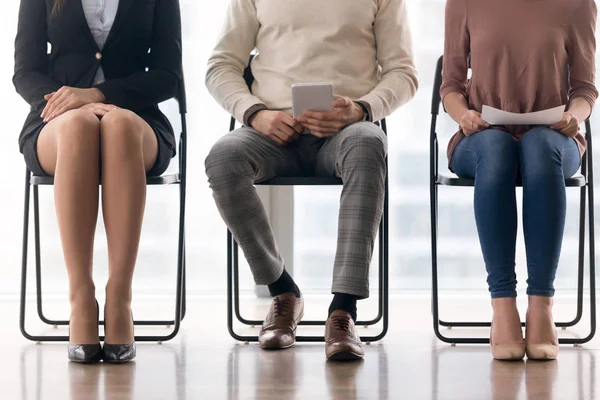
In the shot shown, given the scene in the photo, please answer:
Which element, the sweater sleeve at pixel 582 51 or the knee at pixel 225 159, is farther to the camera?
the sweater sleeve at pixel 582 51

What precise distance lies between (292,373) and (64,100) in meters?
0.93

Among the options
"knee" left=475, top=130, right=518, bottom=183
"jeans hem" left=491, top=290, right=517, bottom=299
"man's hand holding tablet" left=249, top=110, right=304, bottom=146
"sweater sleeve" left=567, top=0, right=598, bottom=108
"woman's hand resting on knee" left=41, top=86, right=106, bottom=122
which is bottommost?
"jeans hem" left=491, top=290, right=517, bottom=299

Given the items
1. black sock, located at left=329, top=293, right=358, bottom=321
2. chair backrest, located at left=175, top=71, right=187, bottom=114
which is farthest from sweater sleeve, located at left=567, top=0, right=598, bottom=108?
chair backrest, located at left=175, top=71, right=187, bottom=114

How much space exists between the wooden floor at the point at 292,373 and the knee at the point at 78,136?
52cm

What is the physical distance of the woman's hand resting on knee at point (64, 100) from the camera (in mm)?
2162

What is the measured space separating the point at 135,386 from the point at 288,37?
1146 millimetres

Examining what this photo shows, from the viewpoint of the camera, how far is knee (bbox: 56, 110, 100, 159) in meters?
2.01

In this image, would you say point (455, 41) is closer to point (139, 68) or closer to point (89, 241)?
point (139, 68)

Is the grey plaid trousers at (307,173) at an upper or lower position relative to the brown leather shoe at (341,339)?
upper

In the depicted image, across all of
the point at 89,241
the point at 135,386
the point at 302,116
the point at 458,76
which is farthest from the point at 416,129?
the point at 135,386

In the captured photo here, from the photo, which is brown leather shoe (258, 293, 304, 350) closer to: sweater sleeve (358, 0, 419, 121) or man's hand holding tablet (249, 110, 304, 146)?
man's hand holding tablet (249, 110, 304, 146)

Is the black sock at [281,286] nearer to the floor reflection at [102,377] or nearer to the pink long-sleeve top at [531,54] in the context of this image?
the floor reflection at [102,377]

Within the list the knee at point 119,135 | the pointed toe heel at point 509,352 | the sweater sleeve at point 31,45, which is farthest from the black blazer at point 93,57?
the pointed toe heel at point 509,352

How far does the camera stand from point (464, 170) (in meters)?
2.27
